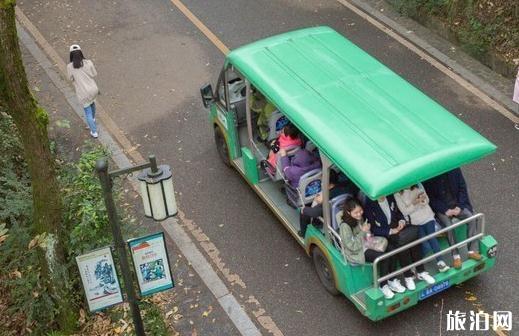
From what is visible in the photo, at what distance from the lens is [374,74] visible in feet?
28.7

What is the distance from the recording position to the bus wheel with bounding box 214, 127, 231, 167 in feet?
35.0

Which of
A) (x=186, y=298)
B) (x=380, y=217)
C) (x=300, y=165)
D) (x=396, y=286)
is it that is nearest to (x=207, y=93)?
(x=300, y=165)

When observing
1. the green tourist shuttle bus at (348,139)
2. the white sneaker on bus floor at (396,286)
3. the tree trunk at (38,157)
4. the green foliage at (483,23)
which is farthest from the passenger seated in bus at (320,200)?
the green foliage at (483,23)

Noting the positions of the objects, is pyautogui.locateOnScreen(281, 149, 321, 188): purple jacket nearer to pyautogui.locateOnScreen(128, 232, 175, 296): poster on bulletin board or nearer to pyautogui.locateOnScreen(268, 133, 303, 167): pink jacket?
pyautogui.locateOnScreen(268, 133, 303, 167): pink jacket

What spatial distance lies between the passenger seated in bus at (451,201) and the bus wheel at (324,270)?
1430mm

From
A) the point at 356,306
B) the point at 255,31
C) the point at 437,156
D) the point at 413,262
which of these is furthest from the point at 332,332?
the point at 255,31

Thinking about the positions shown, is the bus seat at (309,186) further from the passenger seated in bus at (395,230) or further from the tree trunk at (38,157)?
the tree trunk at (38,157)

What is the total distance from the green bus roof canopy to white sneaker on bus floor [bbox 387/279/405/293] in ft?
4.25

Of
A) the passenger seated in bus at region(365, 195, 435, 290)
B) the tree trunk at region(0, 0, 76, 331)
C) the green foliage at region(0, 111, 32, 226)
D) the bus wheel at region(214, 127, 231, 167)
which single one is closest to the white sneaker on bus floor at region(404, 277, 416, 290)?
the passenger seated in bus at region(365, 195, 435, 290)

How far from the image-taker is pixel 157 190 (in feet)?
21.5

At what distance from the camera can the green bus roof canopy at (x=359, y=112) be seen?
288 inches

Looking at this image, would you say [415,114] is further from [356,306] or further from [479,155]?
[356,306]

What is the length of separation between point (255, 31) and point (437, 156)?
24.8 feet

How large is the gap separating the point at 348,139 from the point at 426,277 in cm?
181
